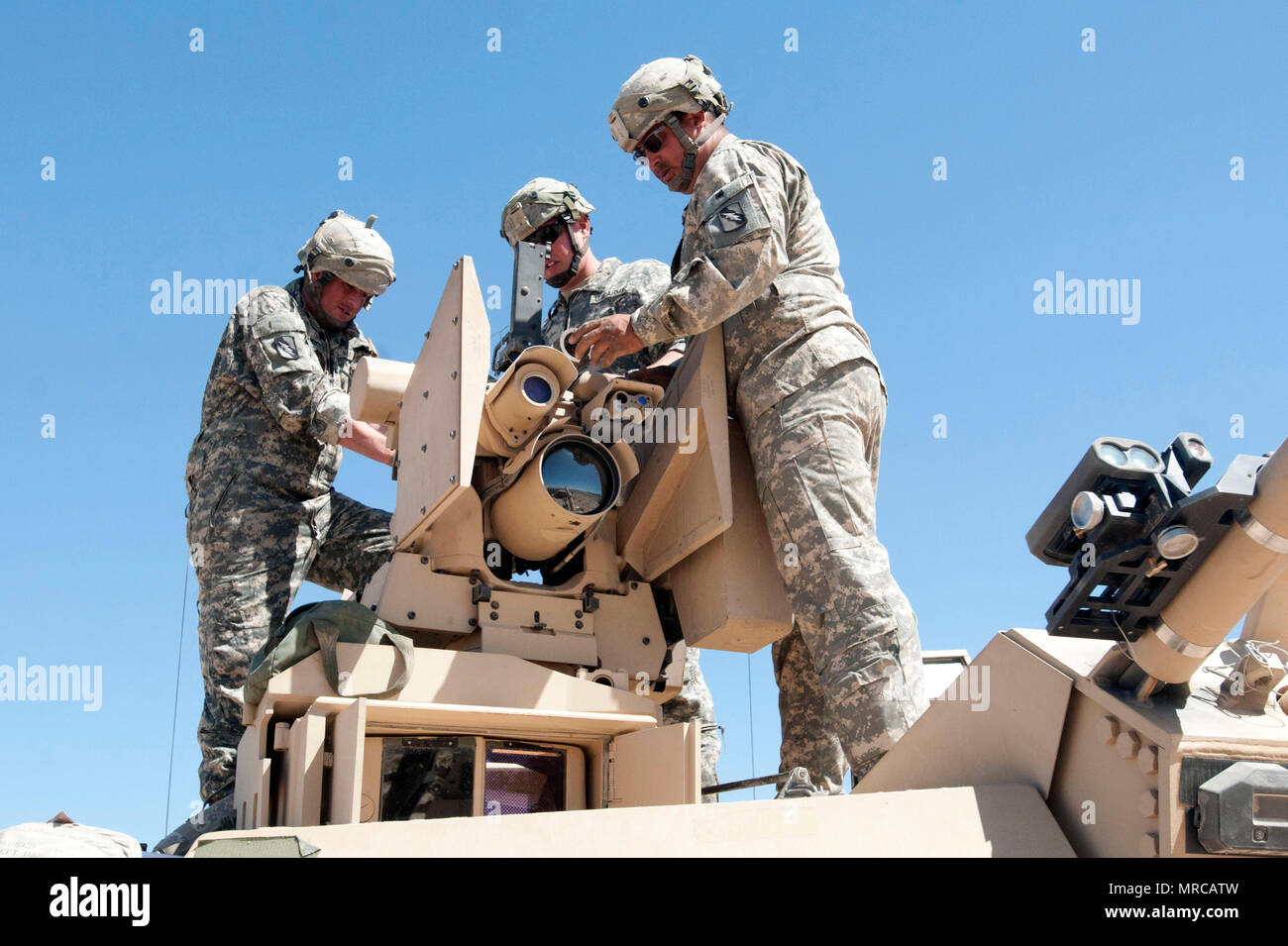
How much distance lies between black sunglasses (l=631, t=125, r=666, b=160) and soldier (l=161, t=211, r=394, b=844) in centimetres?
160

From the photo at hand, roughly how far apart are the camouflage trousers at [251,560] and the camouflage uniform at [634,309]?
4.37 ft

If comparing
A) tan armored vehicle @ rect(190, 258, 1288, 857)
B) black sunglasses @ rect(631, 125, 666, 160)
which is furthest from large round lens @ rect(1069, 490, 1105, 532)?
black sunglasses @ rect(631, 125, 666, 160)

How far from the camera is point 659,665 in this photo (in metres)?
5.25

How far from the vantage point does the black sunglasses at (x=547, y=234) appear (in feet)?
22.6

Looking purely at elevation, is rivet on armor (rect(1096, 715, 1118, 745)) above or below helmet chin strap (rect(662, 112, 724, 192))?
below

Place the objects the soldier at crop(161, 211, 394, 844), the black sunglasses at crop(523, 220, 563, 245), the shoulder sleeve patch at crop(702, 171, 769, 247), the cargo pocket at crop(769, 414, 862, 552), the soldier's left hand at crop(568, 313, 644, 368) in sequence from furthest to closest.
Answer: the black sunglasses at crop(523, 220, 563, 245), the soldier at crop(161, 211, 394, 844), the soldier's left hand at crop(568, 313, 644, 368), the shoulder sleeve patch at crop(702, 171, 769, 247), the cargo pocket at crop(769, 414, 862, 552)

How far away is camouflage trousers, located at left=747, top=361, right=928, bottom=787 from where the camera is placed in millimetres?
4344

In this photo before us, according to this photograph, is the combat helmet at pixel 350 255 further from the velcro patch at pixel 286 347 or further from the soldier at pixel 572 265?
the soldier at pixel 572 265

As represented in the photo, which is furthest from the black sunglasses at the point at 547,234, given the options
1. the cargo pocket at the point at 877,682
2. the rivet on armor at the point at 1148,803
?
the rivet on armor at the point at 1148,803

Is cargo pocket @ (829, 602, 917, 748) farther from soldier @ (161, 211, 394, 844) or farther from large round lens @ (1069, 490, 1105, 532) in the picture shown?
soldier @ (161, 211, 394, 844)

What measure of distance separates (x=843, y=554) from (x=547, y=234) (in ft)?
9.65
